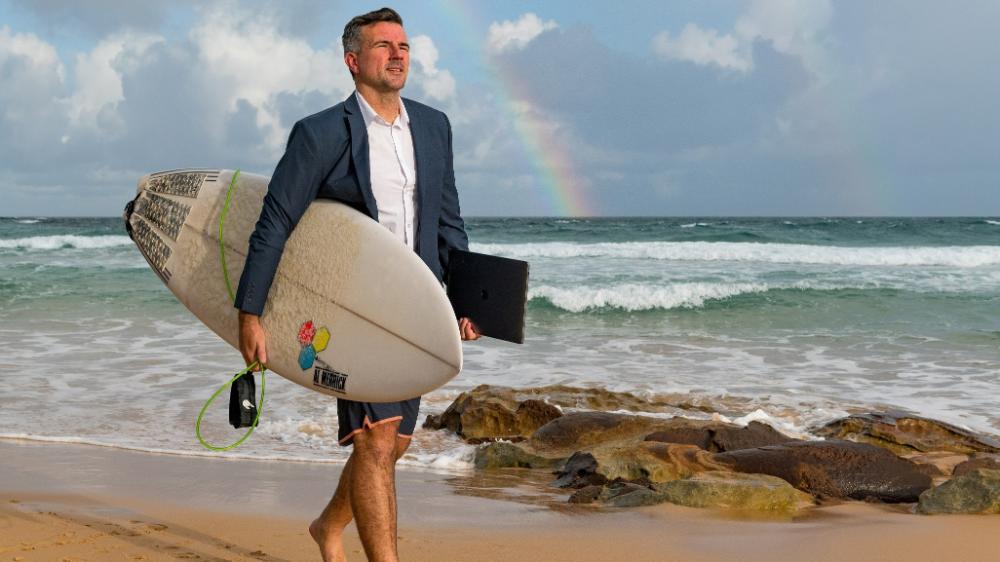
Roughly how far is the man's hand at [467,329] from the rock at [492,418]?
304 cm

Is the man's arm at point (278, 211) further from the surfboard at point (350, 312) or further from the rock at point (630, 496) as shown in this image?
the rock at point (630, 496)

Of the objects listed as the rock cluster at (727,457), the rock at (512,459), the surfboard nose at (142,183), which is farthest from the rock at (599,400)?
the surfboard nose at (142,183)

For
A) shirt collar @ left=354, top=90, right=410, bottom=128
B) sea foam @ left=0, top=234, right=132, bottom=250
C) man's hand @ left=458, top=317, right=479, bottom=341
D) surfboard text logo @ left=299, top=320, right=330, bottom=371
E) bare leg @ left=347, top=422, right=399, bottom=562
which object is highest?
shirt collar @ left=354, top=90, right=410, bottom=128

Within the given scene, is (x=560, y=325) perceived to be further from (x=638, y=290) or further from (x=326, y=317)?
(x=326, y=317)

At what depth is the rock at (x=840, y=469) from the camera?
179 inches

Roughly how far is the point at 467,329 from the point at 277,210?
2.15ft

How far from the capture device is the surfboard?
268 cm

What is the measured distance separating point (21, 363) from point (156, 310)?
478cm

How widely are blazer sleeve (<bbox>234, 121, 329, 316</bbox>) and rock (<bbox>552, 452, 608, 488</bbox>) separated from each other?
96.8 inches

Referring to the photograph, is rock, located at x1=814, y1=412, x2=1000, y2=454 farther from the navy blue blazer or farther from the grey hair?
the grey hair

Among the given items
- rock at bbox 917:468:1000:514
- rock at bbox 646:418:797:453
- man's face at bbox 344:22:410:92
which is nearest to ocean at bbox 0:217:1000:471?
rock at bbox 646:418:797:453

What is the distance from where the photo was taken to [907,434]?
5.82 metres

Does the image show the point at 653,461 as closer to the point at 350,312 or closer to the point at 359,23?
the point at 350,312

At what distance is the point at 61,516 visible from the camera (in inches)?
152
